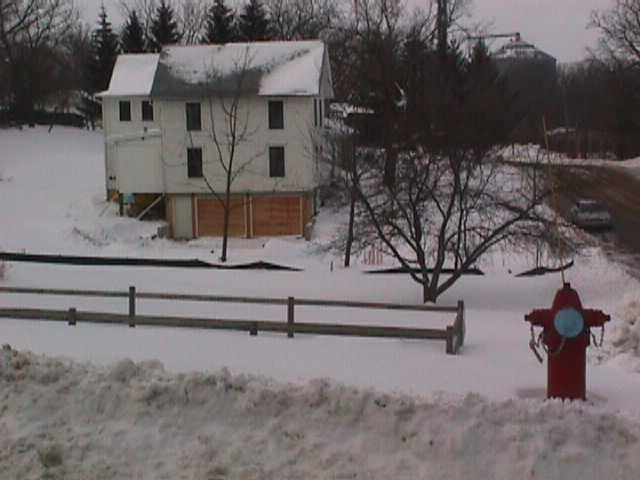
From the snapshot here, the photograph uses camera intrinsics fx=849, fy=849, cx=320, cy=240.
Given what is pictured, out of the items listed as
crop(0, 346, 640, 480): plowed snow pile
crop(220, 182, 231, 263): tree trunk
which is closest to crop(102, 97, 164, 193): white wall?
crop(220, 182, 231, 263): tree trunk

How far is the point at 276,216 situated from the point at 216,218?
2980mm

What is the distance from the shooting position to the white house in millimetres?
39750

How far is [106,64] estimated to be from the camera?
213ft

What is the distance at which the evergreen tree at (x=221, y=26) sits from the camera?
62875mm

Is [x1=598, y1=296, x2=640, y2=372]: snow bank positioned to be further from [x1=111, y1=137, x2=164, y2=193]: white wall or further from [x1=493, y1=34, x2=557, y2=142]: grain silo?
[x1=493, y1=34, x2=557, y2=142]: grain silo

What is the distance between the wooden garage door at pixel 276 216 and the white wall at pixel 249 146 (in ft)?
2.05

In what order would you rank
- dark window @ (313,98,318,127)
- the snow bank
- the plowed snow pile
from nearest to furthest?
1. the plowed snow pile
2. the snow bank
3. dark window @ (313,98,318,127)

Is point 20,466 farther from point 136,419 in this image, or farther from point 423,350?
point 423,350

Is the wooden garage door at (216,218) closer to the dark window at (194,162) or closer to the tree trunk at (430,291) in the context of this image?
the dark window at (194,162)

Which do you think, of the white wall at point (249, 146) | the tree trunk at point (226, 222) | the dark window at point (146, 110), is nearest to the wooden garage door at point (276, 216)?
the white wall at point (249, 146)

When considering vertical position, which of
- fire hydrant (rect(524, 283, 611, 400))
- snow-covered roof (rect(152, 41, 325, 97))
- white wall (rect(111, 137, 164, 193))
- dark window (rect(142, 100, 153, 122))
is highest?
snow-covered roof (rect(152, 41, 325, 97))

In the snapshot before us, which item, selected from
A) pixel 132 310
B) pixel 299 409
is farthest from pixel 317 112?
pixel 299 409

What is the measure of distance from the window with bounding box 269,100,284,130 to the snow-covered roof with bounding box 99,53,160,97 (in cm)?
997

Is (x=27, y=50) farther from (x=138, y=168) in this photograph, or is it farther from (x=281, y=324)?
(x=281, y=324)
